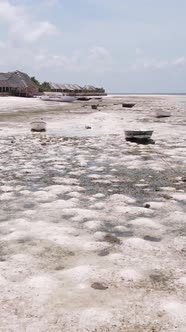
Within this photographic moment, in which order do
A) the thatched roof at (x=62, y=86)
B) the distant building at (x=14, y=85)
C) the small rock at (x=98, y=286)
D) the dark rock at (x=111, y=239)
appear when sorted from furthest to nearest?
the thatched roof at (x=62, y=86) < the distant building at (x=14, y=85) < the dark rock at (x=111, y=239) < the small rock at (x=98, y=286)

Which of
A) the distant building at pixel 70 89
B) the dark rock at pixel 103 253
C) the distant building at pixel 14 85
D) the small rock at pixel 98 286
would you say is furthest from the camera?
the distant building at pixel 70 89

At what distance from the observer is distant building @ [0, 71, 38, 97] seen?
82.4m

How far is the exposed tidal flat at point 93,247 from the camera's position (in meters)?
3.62

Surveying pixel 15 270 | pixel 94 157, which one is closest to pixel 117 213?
pixel 15 270

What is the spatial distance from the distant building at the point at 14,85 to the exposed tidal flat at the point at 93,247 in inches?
2936

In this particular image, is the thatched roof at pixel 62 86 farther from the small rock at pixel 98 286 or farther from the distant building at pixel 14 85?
the small rock at pixel 98 286

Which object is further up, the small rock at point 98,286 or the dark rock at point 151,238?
the dark rock at point 151,238

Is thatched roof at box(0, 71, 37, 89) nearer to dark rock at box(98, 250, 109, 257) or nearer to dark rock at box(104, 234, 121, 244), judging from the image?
dark rock at box(104, 234, 121, 244)

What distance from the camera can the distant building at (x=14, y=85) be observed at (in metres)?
82.4

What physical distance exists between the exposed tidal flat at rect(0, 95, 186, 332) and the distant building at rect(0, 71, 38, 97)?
74.6 metres

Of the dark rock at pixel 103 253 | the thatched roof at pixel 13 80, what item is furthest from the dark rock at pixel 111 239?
the thatched roof at pixel 13 80

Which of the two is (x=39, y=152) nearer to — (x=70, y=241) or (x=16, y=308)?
(x=70, y=241)

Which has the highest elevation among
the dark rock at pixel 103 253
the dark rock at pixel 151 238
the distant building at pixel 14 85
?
the distant building at pixel 14 85

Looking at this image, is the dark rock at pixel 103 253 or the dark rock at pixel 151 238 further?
the dark rock at pixel 151 238
